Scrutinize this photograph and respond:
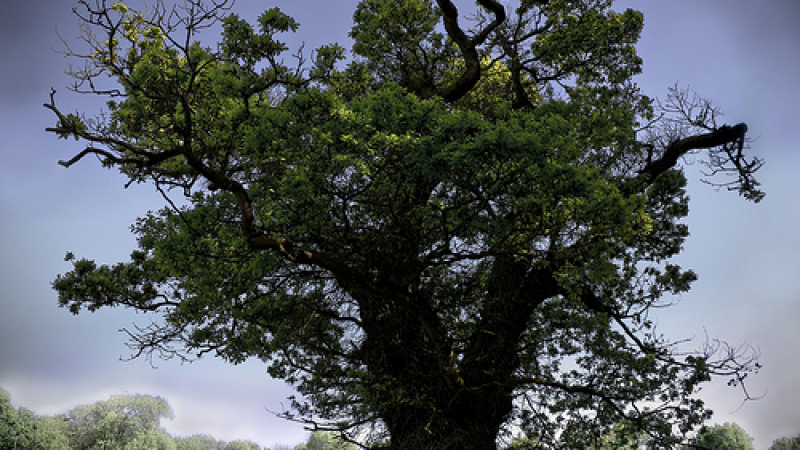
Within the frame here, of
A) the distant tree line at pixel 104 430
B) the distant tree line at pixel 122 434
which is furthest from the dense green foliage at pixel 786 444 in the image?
the distant tree line at pixel 104 430

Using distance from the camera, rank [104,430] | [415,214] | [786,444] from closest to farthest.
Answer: [415,214]
[786,444]
[104,430]

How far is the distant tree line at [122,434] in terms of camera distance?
26763 mm

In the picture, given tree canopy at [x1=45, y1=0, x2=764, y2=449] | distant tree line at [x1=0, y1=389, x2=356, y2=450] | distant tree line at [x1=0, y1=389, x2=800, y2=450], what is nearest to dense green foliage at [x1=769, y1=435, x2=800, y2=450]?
distant tree line at [x1=0, y1=389, x2=800, y2=450]

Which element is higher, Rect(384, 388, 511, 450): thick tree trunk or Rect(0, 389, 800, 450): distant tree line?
Rect(0, 389, 800, 450): distant tree line

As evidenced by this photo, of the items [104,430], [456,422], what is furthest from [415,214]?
[104,430]

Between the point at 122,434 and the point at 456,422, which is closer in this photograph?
the point at 456,422

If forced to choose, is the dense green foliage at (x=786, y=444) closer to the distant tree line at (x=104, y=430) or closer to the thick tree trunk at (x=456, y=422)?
the distant tree line at (x=104, y=430)

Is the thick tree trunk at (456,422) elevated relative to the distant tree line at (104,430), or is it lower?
lower

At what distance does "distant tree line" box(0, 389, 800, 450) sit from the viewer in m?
26.8

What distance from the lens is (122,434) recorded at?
2270 inches

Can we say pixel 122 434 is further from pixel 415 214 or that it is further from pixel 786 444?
pixel 786 444

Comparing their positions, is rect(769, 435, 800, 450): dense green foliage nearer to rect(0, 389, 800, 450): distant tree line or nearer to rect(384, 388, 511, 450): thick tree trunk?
rect(0, 389, 800, 450): distant tree line

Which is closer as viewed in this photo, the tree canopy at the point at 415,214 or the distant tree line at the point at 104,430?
the tree canopy at the point at 415,214

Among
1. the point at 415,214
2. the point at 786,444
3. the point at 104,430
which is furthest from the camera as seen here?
the point at 104,430
